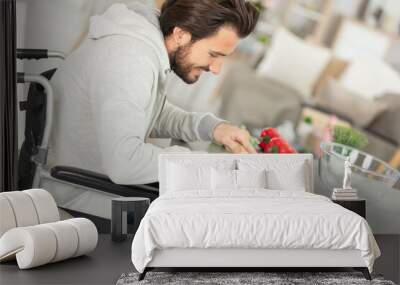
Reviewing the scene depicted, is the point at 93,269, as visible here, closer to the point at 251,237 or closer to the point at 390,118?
the point at 251,237

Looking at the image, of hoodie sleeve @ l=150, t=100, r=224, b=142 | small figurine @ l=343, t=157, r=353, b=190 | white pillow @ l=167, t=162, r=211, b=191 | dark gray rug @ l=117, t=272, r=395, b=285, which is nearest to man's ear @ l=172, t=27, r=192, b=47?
hoodie sleeve @ l=150, t=100, r=224, b=142

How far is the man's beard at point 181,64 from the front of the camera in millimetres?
7449

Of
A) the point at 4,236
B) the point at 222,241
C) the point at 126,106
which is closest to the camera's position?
the point at 222,241

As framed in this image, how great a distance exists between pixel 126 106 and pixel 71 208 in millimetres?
1155

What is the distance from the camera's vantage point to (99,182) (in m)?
7.48

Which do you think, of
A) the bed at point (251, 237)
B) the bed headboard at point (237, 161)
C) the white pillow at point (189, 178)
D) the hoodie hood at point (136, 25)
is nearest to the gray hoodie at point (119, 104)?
the hoodie hood at point (136, 25)

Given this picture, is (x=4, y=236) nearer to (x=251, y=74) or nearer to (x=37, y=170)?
(x=37, y=170)

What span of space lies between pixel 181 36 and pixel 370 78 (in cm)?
189

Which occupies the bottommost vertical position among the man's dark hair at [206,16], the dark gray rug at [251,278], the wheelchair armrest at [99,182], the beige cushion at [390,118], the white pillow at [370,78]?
the dark gray rug at [251,278]

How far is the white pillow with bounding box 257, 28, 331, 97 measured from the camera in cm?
742

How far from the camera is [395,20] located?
24.5ft

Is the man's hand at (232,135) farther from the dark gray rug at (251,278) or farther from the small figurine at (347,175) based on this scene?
the dark gray rug at (251,278)

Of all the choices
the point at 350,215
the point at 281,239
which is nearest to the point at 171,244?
the point at 281,239

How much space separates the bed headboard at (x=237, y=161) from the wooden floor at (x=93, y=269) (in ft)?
2.90
